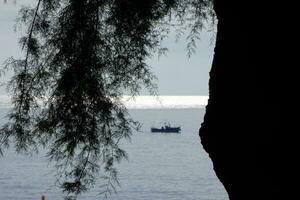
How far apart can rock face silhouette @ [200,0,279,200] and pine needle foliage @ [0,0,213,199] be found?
1.53 metres

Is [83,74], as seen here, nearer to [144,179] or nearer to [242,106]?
[242,106]

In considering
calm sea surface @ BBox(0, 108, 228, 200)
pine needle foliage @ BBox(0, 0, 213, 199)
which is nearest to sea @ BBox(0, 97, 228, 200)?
calm sea surface @ BBox(0, 108, 228, 200)

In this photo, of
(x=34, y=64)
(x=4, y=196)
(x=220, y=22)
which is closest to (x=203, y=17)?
(x=34, y=64)

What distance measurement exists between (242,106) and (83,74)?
1802mm

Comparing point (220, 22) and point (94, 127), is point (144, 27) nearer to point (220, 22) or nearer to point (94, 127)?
point (94, 127)

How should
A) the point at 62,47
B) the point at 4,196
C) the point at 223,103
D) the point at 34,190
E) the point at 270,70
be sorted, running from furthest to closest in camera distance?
1. the point at 34,190
2. the point at 4,196
3. the point at 62,47
4. the point at 223,103
5. the point at 270,70

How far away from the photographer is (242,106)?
7.05 feet

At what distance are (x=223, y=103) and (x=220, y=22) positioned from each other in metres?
0.36

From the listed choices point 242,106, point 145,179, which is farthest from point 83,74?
point 145,179

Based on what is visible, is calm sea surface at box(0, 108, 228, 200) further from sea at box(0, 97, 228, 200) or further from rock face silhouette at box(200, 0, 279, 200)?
rock face silhouette at box(200, 0, 279, 200)

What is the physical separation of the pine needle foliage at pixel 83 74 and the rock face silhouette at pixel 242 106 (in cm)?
153

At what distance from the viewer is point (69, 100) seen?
12.4ft

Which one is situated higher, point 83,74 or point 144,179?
point 83,74

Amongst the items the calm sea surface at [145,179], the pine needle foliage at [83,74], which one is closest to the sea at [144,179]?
the calm sea surface at [145,179]
